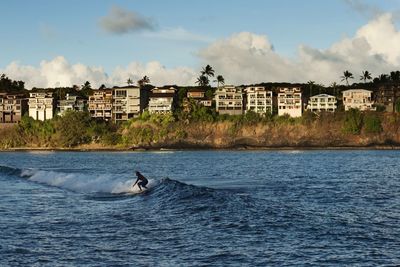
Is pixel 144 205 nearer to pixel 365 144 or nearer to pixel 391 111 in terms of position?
pixel 365 144

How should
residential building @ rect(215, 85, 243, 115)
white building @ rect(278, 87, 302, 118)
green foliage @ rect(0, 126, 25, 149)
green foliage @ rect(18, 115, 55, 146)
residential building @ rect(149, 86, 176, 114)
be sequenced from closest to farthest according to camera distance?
white building @ rect(278, 87, 302, 118) → residential building @ rect(149, 86, 176, 114) → residential building @ rect(215, 85, 243, 115) → green foliage @ rect(18, 115, 55, 146) → green foliage @ rect(0, 126, 25, 149)

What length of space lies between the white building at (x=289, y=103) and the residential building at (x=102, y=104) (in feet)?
184

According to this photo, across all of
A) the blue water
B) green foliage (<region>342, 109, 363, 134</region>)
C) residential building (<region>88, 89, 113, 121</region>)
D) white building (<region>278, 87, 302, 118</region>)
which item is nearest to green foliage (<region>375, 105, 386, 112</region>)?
green foliage (<region>342, 109, 363, 134</region>)

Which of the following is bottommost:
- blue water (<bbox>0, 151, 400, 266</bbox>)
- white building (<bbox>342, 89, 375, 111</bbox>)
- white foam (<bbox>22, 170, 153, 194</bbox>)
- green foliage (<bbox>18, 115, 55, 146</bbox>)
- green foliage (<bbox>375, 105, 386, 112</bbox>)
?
white foam (<bbox>22, 170, 153, 194</bbox>)

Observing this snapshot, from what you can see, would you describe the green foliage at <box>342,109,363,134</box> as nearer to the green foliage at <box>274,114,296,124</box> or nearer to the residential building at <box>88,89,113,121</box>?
the green foliage at <box>274,114,296,124</box>

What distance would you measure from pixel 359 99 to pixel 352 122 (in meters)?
19.3

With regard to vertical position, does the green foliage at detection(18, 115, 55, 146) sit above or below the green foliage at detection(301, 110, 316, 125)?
below

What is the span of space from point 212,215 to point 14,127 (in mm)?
180042

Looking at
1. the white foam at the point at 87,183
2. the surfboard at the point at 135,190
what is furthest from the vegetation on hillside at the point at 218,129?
the surfboard at the point at 135,190

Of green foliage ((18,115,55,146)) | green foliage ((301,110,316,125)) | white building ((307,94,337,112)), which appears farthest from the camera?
green foliage ((18,115,55,146))

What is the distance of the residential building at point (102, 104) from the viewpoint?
194 m

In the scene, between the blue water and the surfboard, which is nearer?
the blue water

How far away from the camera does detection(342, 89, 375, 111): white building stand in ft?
620

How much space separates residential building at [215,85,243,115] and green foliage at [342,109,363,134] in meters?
34.0
